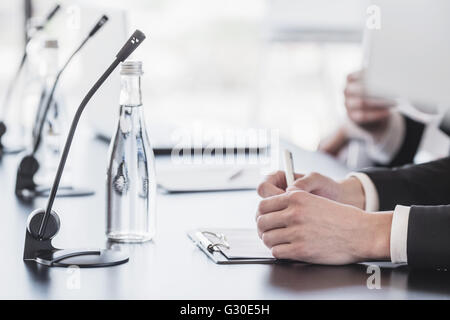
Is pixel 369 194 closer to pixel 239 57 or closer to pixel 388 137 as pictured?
pixel 388 137

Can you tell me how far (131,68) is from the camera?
3.53ft

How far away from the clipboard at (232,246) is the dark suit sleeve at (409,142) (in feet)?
4.33

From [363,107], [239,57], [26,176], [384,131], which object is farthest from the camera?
[239,57]

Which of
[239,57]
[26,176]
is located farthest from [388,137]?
[239,57]

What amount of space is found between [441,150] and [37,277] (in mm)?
1554

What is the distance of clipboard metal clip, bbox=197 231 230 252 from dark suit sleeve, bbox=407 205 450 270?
0.27 m

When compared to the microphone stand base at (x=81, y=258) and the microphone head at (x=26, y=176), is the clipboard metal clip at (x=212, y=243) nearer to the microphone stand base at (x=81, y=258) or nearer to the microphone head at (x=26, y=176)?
the microphone stand base at (x=81, y=258)

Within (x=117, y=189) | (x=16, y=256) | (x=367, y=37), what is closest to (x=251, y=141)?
(x=367, y=37)

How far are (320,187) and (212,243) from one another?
273 millimetres

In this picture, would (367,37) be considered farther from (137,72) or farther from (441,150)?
(137,72)

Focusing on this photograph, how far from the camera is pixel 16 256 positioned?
1.00m

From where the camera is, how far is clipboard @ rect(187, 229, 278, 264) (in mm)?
991

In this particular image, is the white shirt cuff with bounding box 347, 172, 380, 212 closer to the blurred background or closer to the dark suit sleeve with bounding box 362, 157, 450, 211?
the dark suit sleeve with bounding box 362, 157, 450, 211

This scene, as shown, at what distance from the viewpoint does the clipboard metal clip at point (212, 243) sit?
1028 millimetres
